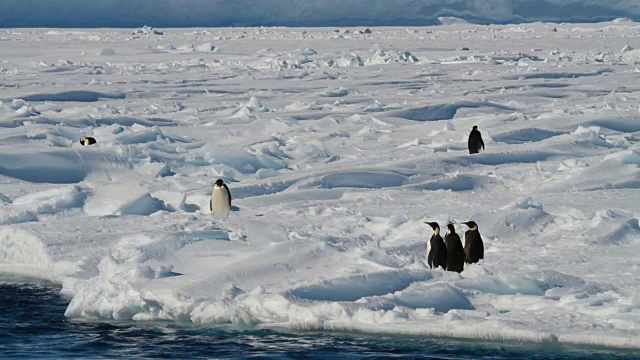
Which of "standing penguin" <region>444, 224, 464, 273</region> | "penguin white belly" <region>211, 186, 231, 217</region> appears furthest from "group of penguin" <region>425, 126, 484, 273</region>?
"penguin white belly" <region>211, 186, 231, 217</region>

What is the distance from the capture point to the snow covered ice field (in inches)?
248

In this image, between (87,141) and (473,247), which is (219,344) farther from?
(87,141)

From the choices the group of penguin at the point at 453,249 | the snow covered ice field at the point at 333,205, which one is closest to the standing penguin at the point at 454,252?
the group of penguin at the point at 453,249

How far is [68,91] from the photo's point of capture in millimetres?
19578

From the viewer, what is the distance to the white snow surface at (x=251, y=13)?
6219 cm

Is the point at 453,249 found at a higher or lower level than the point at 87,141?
lower

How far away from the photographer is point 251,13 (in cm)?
6581

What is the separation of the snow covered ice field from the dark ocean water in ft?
0.32

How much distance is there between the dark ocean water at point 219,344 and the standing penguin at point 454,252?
1.46m

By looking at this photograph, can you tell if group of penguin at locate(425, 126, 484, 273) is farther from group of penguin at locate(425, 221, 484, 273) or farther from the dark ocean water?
the dark ocean water

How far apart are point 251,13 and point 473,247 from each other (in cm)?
5969

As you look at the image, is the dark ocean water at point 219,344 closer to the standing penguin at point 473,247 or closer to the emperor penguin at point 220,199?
the standing penguin at point 473,247

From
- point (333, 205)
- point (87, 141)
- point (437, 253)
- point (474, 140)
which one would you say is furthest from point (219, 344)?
point (87, 141)

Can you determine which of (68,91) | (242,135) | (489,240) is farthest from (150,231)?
(68,91)
